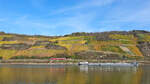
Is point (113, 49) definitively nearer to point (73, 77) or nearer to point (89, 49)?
point (89, 49)

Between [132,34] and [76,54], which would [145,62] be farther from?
[132,34]

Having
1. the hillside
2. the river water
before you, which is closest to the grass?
the hillside

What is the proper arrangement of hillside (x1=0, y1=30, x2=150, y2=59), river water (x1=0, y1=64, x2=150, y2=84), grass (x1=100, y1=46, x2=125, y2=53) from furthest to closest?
grass (x1=100, y1=46, x2=125, y2=53)
hillside (x1=0, y1=30, x2=150, y2=59)
river water (x1=0, y1=64, x2=150, y2=84)

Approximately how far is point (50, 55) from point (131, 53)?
58972mm

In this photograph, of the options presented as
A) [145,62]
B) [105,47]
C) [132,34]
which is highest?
[132,34]

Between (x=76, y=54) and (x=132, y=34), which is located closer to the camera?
(x=76, y=54)

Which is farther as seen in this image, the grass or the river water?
the grass

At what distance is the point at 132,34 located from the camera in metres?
183

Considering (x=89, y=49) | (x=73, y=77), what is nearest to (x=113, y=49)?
(x=89, y=49)

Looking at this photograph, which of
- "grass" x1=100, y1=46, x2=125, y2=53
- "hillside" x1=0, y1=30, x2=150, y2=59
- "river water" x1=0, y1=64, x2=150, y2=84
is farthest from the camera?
"grass" x1=100, y1=46, x2=125, y2=53

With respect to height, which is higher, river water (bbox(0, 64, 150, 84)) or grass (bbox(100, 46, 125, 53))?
grass (bbox(100, 46, 125, 53))

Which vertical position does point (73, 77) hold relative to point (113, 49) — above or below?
below

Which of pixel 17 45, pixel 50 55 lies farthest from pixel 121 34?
pixel 17 45

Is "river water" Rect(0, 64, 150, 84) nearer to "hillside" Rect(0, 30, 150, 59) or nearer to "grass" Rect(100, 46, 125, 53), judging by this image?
"hillside" Rect(0, 30, 150, 59)
